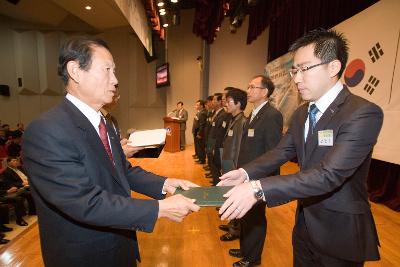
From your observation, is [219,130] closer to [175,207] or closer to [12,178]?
[12,178]

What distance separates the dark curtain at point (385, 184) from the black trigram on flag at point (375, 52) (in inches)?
58.7

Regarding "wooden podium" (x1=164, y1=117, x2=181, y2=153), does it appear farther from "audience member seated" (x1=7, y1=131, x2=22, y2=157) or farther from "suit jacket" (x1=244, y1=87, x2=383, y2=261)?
"suit jacket" (x1=244, y1=87, x2=383, y2=261)

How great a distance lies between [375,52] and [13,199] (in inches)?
190

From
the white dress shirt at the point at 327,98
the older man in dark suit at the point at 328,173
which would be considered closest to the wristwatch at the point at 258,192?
the older man in dark suit at the point at 328,173

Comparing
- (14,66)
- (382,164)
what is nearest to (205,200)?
(382,164)

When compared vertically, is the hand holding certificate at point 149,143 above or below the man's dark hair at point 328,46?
below

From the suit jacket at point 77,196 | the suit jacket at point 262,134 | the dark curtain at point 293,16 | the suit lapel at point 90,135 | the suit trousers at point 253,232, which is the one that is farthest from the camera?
the dark curtain at point 293,16

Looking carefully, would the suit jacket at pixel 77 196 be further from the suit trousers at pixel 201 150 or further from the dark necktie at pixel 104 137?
the suit trousers at pixel 201 150

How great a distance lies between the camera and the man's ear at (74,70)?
111 centimetres

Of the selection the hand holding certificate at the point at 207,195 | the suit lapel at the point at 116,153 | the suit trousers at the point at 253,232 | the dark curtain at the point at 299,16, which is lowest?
the suit trousers at the point at 253,232

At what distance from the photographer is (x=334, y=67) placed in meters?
1.25

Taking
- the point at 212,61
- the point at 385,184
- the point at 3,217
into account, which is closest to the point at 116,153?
the point at 3,217

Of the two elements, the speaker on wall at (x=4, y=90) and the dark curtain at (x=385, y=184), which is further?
the speaker on wall at (x=4, y=90)

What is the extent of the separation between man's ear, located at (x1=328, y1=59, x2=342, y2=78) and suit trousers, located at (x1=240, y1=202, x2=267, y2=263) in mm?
1378
